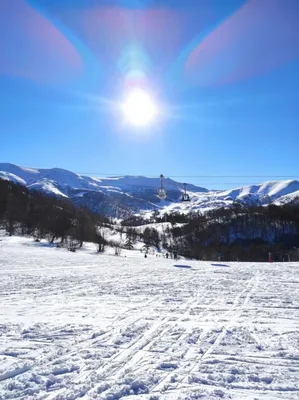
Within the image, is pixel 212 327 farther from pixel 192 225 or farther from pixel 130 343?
pixel 192 225

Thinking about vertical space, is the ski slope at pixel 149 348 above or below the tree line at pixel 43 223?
below

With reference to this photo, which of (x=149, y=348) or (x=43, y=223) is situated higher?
(x=43, y=223)

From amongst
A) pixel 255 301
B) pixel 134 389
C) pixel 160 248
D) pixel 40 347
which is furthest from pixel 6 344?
pixel 160 248

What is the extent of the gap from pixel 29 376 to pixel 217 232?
481 ft

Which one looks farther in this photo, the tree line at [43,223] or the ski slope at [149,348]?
the tree line at [43,223]

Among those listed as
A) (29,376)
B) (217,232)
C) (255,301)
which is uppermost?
(217,232)

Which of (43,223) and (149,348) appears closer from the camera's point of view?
(149,348)

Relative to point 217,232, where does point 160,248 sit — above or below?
below

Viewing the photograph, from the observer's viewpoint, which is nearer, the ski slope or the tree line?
the ski slope

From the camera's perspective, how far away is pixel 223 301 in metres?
10.4

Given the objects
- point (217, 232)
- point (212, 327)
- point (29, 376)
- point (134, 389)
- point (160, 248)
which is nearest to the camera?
point (134, 389)

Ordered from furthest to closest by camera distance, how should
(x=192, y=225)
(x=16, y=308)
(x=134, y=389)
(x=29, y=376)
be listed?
(x=192, y=225) → (x=16, y=308) → (x=29, y=376) → (x=134, y=389)

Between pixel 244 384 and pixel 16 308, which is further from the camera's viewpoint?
pixel 16 308

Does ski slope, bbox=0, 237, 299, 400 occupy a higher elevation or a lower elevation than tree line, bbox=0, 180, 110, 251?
lower
